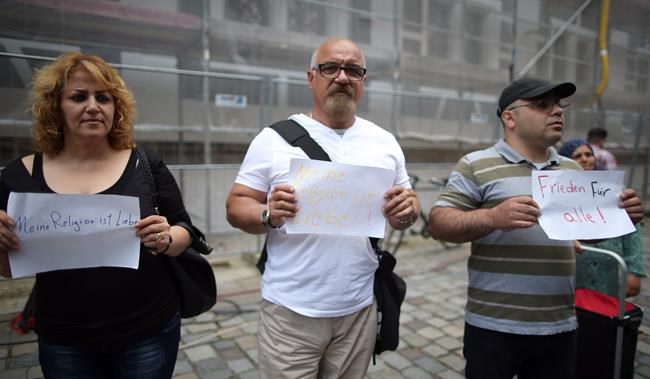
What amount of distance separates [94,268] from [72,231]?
0.59 ft

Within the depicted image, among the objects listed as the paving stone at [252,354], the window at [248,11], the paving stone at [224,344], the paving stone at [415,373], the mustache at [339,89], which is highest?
the window at [248,11]

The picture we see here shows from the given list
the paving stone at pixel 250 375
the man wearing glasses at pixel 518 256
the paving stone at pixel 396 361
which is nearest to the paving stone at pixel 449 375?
the paving stone at pixel 396 361

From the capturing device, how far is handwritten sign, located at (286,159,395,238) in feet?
4.84

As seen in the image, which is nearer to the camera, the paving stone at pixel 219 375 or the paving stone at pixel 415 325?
the paving stone at pixel 219 375

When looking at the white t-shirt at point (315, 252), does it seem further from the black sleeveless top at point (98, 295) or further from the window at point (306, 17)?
the window at point (306, 17)

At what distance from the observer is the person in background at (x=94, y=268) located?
1479 mm

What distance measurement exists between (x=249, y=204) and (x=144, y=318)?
0.61m

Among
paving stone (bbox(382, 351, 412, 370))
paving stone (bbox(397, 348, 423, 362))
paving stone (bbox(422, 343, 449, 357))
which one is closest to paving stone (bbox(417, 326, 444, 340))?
paving stone (bbox(422, 343, 449, 357))

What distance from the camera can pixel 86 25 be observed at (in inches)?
200

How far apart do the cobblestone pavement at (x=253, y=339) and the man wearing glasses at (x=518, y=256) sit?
3.59ft

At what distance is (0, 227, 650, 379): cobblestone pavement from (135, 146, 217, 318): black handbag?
145 cm

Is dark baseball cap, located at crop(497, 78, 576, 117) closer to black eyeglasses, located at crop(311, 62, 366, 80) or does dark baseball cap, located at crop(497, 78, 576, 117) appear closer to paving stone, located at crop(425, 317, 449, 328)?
black eyeglasses, located at crop(311, 62, 366, 80)

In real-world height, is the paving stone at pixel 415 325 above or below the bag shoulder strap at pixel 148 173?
below

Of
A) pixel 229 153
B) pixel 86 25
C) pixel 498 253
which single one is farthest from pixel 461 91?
pixel 498 253
